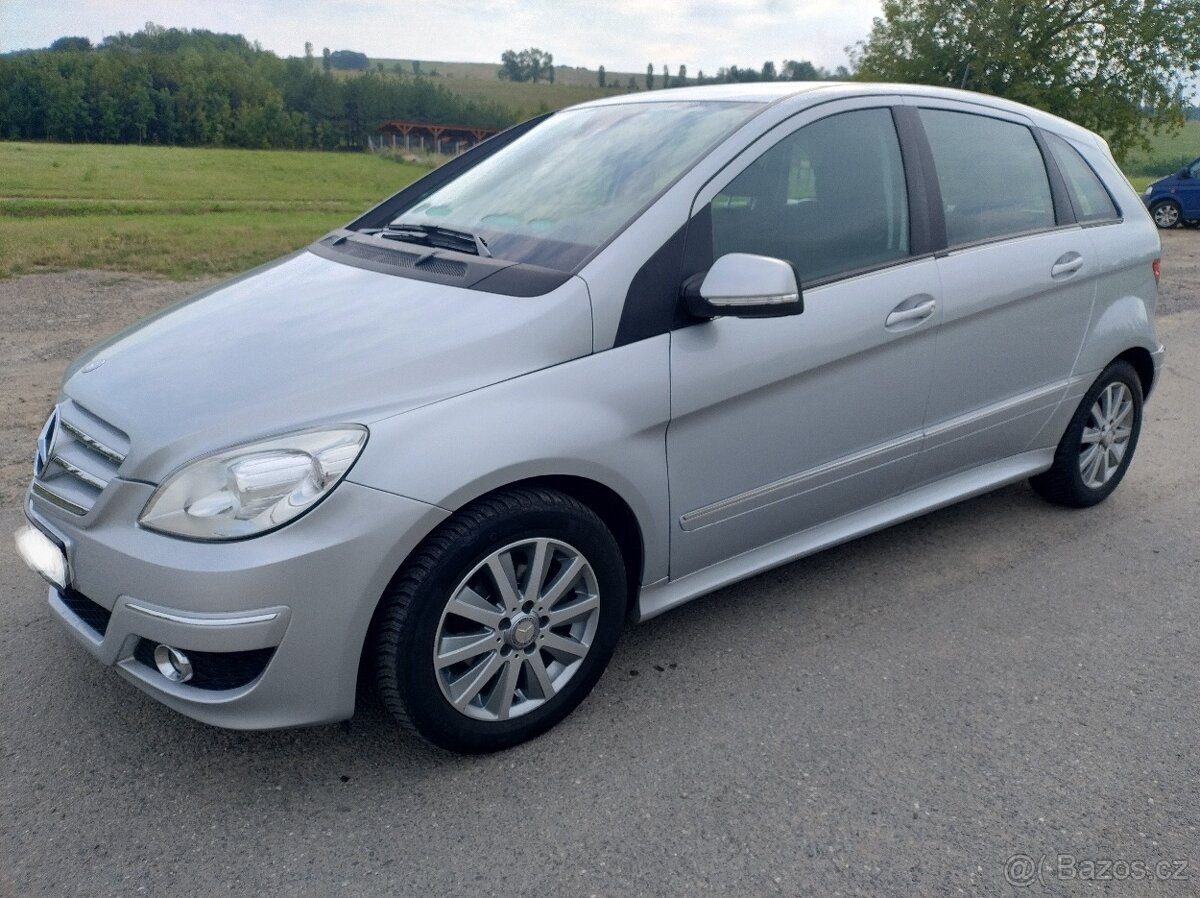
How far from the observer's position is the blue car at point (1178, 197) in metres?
20.0

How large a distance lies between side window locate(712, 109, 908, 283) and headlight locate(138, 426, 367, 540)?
130cm

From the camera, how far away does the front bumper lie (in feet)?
7.47

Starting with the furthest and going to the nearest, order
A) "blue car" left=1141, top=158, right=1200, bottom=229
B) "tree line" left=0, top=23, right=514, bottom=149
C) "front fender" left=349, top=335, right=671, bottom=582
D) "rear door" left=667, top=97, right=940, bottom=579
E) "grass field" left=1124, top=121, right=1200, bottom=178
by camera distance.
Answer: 1. "grass field" left=1124, top=121, right=1200, bottom=178
2. "tree line" left=0, top=23, right=514, bottom=149
3. "blue car" left=1141, top=158, right=1200, bottom=229
4. "rear door" left=667, top=97, right=940, bottom=579
5. "front fender" left=349, top=335, right=671, bottom=582

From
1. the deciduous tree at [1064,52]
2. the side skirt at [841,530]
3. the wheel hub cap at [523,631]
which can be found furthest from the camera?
the deciduous tree at [1064,52]

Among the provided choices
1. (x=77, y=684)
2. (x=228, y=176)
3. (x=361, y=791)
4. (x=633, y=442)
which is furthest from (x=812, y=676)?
(x=228, y=176)

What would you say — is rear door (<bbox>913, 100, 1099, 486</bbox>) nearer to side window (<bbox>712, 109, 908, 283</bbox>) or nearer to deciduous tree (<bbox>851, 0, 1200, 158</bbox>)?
side window (<bbox>712, 109, 908, 283</bbox>)

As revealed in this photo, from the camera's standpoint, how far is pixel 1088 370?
412 cm

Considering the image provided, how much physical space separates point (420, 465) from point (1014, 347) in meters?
2.43

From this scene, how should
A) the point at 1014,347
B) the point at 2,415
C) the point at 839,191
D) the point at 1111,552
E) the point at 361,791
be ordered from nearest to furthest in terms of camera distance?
the point at 361,791 < the point at 839,191 < the point at 1014,347 < the point at 1111,552 < the point at 2,415

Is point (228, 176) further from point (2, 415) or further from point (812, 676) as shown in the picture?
point (812, 676)

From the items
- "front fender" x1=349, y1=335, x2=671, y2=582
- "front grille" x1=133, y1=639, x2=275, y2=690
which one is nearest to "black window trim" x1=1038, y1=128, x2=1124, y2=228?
"front fender" x1=349, y1=335, x2=671, y2=582

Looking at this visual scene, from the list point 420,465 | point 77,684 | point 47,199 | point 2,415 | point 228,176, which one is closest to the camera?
point 420,465

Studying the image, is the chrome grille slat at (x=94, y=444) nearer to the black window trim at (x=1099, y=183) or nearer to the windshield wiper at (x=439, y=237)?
the windshield wiper at (x=439, y=237)

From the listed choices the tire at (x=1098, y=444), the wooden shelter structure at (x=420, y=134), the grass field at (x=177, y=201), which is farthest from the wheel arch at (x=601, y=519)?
the wooden shelter structure at (x=420, y=134)
